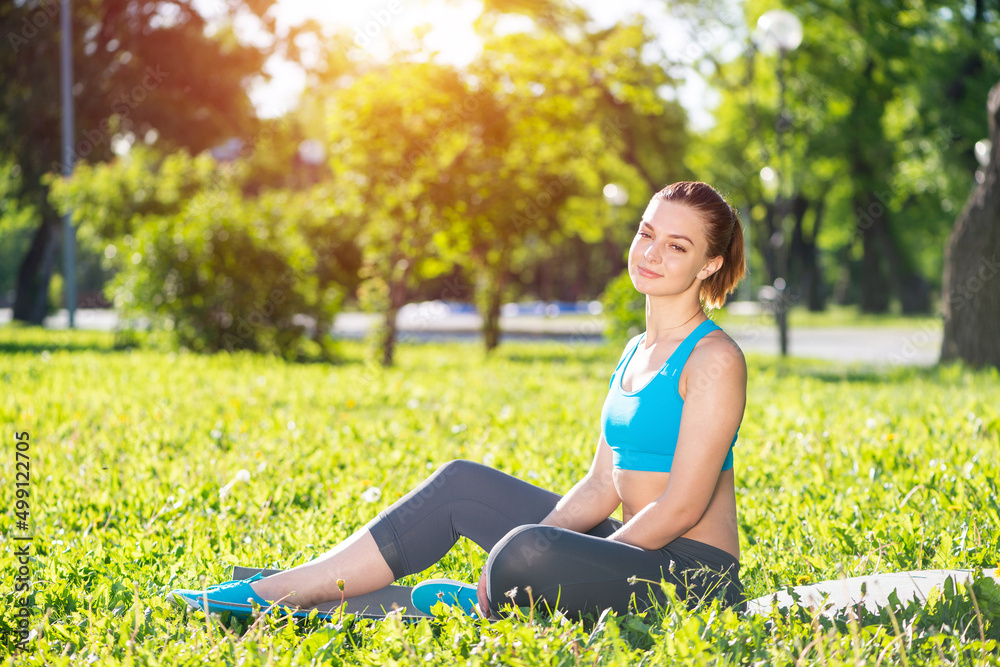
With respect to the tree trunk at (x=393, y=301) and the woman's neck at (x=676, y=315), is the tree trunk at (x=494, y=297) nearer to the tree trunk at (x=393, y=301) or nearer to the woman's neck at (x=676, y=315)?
the tree trunk at (x=393, y=301)

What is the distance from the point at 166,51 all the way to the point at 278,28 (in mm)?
3012

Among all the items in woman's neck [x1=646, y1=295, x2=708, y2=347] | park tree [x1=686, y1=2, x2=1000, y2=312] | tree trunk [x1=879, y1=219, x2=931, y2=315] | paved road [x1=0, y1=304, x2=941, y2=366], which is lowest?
paved road [x1=0, y1=304, x2=941, y2=366]

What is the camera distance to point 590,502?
2.76m

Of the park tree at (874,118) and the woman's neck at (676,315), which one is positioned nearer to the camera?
the woman's neck at (676,315)

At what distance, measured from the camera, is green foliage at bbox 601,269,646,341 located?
11.0 metres

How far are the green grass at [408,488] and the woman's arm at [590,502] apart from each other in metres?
0.39

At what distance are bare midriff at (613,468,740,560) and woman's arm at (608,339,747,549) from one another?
127 millimetres

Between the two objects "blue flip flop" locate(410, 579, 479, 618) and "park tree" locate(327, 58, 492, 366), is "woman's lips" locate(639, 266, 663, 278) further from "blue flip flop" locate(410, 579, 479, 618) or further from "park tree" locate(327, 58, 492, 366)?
"park tree" locate(327, 58, 492, 366)

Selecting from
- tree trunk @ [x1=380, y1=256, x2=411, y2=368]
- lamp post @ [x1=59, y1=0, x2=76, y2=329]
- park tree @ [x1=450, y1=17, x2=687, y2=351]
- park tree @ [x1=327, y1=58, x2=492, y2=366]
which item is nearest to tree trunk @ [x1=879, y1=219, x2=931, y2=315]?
park tree @ [x1=450, y1=17, x2=687, y2=351]

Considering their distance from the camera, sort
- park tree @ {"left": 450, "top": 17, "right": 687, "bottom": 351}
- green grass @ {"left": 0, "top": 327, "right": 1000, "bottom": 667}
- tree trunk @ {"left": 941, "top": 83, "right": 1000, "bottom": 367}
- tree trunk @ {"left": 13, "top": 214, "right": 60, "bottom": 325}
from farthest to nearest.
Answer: tree trunk @ {"left": 13, "top": 214, "right": 60, "bottom": 325} → park tree @ {"left": 450, "top": 17, "right": 687, "bottom": 351} → tree trunk @ {"left": 941, "top": 83, "right": 1000, "bottom": 367} → green grass @ {"left": 0, "top": 327, "right": 1000, "bottom": 667}

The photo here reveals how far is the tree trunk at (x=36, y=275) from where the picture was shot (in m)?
22.8

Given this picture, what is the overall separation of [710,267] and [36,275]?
25.9 m

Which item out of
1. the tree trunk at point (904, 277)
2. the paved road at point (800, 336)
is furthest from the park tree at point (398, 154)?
the tree trunk at point (904, 277)

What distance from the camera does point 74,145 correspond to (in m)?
20.4
